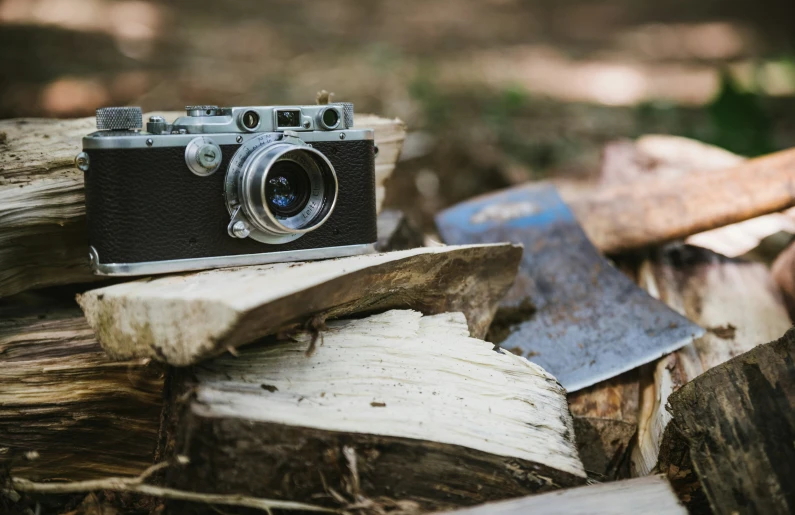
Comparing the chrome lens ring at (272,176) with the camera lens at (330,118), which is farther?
the camera lens at (330,118)

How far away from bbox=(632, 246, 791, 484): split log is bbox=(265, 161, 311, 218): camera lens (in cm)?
106

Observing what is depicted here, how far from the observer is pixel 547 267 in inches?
90.0

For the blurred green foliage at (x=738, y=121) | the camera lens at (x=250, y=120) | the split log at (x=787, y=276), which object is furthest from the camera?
the blurred green foliage at (x=738, y=121)

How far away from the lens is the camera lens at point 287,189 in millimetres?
1612

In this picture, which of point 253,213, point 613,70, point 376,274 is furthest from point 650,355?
point 613,70

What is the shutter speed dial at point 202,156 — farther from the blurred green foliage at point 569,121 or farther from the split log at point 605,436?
the blurred green foliage at point 569,121

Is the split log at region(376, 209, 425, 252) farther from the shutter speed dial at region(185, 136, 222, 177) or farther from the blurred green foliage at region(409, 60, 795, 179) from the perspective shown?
the blurred green foliage at region(409, 60, 795, 179)

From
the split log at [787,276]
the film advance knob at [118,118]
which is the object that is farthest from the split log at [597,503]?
the split log at [787,276]

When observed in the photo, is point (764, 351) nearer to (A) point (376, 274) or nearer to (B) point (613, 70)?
(A) point (376, 274)

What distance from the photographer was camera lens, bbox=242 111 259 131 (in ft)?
5.18

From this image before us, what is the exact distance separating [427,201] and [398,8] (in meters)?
5.37

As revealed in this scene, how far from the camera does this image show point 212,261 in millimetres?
1568

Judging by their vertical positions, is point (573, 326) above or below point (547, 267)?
below

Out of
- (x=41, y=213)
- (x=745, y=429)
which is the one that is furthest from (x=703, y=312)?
(x=41, y=213)
